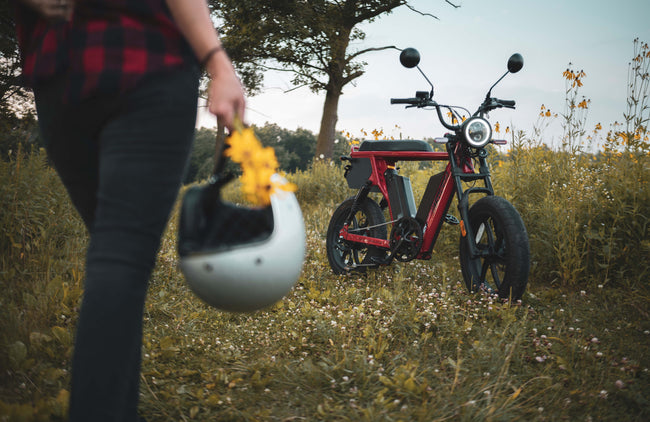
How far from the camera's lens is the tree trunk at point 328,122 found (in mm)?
13695

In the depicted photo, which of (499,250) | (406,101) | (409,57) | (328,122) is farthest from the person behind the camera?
Result: (328,122)

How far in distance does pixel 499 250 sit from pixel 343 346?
4.24 feet

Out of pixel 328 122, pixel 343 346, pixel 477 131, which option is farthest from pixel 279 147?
pixel 343 346

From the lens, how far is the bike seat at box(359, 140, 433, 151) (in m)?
3.66

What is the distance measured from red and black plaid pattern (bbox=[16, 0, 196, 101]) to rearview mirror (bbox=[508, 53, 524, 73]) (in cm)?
275

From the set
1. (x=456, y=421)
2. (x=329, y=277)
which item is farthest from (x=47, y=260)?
(x=456, y=421)

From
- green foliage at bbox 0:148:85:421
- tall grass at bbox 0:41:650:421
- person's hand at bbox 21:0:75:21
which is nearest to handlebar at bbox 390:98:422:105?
tall grass at bbox 0:41:650:421

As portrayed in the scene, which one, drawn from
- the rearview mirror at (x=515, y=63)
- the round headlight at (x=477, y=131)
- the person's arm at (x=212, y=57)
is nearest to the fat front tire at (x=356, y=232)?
the round headlight at (x=477, y=131)

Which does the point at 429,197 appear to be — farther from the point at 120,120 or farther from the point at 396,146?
the point at 120,120

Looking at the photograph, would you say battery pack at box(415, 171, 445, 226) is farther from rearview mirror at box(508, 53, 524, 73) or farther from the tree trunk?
the tree trunk

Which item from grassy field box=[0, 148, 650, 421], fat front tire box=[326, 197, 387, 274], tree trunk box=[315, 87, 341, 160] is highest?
tree trunk box=[315, 87, 341, 160]

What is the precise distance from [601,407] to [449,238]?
272 cm

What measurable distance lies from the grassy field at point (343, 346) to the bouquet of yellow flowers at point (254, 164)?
36.6 inches

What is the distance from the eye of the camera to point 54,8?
100 centimetres
